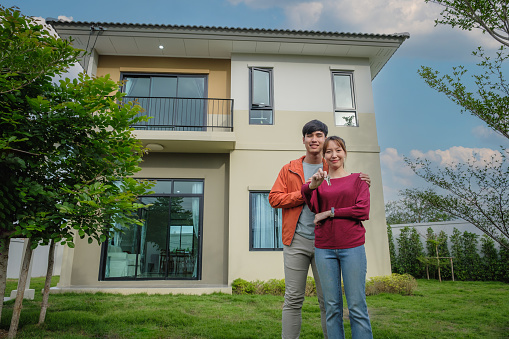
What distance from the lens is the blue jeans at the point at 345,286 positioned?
1881mm

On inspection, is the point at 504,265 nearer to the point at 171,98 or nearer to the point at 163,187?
the point at 163,187

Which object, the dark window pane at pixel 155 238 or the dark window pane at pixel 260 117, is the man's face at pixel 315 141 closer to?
the dark window pane at pixel 260 117

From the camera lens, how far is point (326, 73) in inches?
328

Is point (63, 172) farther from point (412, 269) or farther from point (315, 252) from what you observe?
point (412, 269)

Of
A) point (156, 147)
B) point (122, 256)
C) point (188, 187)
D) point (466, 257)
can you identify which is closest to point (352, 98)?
point (188, 187)

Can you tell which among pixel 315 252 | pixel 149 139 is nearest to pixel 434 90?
pixel 315 252

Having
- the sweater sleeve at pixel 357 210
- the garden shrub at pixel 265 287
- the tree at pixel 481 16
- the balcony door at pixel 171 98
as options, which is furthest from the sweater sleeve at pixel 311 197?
the balcony door at pixel 171 98

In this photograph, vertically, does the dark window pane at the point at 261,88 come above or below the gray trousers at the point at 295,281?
above

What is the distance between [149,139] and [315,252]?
572cm

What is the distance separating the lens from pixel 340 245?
77.7 inches

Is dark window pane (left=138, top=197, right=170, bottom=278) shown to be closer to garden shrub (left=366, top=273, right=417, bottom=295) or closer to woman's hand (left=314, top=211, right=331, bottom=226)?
garden shrub (left=366, top=273, right=417, bottom=295)

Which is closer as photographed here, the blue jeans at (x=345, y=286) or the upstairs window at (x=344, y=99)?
the blue jeans at (x=345, y=286)

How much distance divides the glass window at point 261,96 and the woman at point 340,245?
593 centimetres

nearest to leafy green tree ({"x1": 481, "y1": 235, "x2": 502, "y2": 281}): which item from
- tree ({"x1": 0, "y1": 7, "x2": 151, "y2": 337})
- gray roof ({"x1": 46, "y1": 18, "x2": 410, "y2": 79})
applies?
gray roof ({"x1": 46, "y1": 18, "x2": 410, "y2": 79})
